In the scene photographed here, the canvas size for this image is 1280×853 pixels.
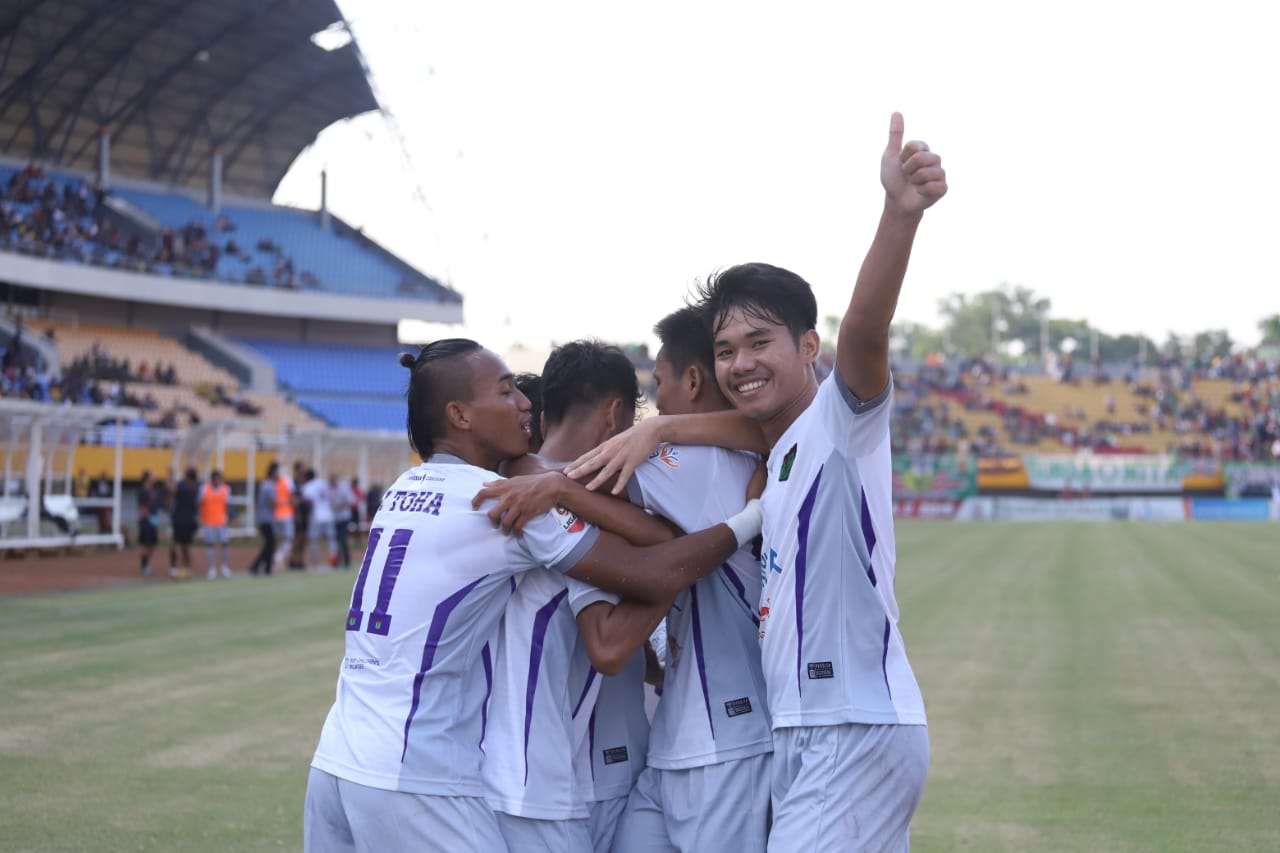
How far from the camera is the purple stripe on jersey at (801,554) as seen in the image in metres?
3.22

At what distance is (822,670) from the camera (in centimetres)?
320

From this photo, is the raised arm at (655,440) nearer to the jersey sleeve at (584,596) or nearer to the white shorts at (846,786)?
the jersey sleeve at (584,596)

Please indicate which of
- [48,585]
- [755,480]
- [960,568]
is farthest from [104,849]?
[960,568]

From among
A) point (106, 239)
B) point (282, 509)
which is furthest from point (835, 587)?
point (106, 239)

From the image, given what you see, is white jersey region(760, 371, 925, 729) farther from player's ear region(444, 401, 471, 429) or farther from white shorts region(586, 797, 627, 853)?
player's ear region(444, 401, 471, 429)

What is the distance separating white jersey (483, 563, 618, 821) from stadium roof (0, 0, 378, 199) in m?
44.3

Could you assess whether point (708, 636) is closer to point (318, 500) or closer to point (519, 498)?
point (519, 498)

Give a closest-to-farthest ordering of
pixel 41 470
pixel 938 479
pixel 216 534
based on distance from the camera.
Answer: pixel 216 534
pixel 41 470
pixel 938 479

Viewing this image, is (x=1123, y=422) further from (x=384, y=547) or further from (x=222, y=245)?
(x=384, y=547)

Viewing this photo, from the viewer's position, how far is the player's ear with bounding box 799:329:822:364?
3.49 m

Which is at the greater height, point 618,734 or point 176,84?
point 176,84

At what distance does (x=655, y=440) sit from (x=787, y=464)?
38cm

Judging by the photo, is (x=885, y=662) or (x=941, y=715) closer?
(x=885, y=662)

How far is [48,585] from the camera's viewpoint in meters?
21.3
